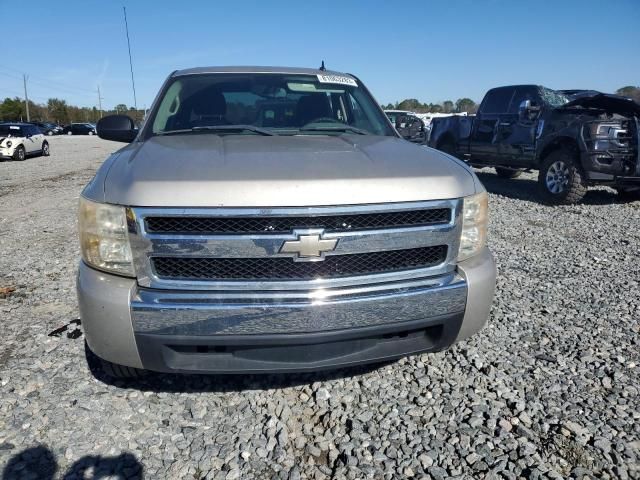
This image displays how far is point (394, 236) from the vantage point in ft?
6.93

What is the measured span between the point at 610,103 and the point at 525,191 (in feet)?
8.47

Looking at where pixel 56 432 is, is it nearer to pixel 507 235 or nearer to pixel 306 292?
pixel 306 292

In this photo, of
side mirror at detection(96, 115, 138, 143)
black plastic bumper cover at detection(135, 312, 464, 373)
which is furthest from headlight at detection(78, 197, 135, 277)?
side mirror at detection(96, 115, 138, 143)

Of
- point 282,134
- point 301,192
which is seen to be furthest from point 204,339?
point 282,134

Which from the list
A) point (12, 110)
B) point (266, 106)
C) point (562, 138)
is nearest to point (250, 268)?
point (266, 106)

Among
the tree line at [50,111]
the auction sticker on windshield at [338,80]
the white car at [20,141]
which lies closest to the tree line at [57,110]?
the tree line at [50,111]

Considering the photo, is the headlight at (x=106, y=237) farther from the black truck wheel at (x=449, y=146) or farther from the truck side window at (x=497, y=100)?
the black truck wheel at (x=449, y=146)

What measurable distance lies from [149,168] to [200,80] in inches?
64.8

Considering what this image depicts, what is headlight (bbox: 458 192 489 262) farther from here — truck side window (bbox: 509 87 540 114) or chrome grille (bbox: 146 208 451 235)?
truck side window (bbox: 509 87 540 114)

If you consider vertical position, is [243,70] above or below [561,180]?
above

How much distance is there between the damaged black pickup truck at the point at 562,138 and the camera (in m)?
7.53

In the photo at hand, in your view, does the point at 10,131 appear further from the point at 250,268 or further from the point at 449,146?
the point at 250,268

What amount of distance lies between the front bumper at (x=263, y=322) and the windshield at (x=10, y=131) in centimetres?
2067

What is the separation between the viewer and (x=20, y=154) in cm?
1877
